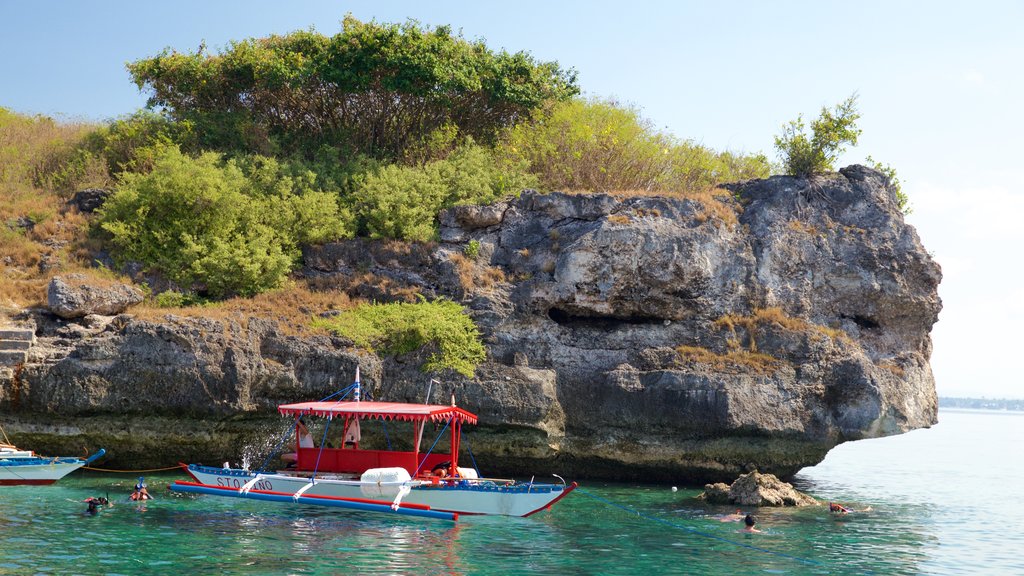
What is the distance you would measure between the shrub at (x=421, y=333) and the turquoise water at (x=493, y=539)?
568cm

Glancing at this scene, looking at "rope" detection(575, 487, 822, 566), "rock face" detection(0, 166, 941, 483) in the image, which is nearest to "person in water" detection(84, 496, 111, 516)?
"rock face" detection(0, 166, 941, 483)

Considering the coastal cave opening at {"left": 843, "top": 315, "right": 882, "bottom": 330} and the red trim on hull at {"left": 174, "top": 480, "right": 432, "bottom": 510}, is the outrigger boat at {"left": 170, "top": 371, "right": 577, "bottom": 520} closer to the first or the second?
the red trim on hull at {"left": 174, "top": 480, "right": 432, "bottom": 510}

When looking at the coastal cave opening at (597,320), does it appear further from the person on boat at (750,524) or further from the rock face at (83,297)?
the rock face at (83,297)

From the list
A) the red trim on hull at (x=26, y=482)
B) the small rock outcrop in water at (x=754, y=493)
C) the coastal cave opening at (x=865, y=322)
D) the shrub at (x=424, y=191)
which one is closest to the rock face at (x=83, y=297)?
the red trim on hull at (x=26, y=482)

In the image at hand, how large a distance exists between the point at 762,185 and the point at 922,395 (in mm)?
9410

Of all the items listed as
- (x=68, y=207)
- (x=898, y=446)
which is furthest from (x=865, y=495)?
(x=898, y=446)

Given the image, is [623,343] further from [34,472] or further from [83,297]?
[34,472]

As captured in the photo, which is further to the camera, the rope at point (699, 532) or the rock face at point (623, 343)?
the rock face at point (623, 343)

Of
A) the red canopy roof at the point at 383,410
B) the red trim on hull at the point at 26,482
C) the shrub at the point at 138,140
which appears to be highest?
the shrub at the point at 138,140

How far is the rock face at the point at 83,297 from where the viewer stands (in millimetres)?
27450

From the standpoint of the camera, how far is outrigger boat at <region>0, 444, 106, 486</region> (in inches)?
944

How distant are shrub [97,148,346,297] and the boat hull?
953cm

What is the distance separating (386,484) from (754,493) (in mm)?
10615

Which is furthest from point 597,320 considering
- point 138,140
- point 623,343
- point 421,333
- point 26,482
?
point 138,140
